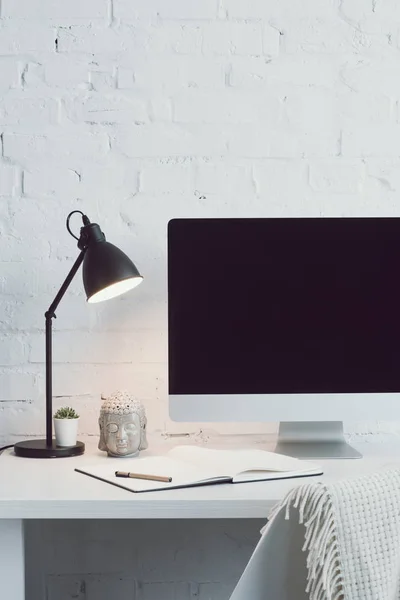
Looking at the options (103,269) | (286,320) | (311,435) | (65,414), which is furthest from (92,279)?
(311,435)

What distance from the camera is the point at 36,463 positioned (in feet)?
5.33

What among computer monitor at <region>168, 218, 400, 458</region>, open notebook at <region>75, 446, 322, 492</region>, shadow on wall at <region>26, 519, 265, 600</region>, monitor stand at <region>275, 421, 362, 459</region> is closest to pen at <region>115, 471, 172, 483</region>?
open notebook at <region>75, 446, 322, 492</region>

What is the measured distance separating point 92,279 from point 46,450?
37 centimetres

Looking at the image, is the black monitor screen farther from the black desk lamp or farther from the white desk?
the white desk

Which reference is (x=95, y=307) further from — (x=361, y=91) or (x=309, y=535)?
(x=309, y=535)

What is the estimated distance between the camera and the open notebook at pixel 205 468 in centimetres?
142

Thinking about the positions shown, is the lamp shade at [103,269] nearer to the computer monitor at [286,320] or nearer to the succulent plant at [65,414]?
Answer: the computer monitor at [286,320]

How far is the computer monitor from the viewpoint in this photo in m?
1.67

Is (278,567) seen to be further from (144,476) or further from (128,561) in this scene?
(128,561)

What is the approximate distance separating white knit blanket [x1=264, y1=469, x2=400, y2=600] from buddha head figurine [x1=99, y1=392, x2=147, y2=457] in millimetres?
789

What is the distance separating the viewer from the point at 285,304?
1694mm

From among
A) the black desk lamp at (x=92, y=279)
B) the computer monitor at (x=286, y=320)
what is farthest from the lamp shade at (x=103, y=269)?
the computer monitor at (x=286, y=320)

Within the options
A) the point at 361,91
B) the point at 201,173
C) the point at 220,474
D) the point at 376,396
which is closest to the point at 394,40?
the point at 361,91

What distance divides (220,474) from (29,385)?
64 centimetres
